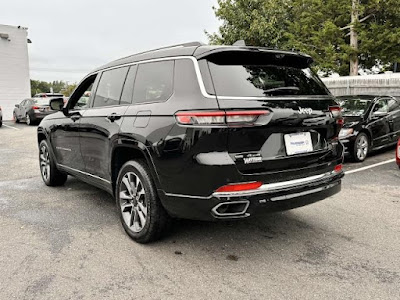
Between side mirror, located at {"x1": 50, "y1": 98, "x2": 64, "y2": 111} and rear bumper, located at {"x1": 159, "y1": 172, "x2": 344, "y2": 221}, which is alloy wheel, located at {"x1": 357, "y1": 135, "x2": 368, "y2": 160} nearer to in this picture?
rear bumper, located at {"x1": 159, "y1": 172, "x2": 344, "y2": 221}

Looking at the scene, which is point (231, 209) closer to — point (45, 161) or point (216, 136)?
point (216, 136)

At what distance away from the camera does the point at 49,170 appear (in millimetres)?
5641

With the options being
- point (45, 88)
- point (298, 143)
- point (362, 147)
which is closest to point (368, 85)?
point (362, 147)

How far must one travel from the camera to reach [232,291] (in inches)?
104

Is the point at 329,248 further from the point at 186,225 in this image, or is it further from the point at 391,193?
the point at 391,193

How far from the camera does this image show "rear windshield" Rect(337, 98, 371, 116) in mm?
8234

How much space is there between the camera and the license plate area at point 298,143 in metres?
3.02

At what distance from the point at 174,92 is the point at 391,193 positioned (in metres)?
3.84

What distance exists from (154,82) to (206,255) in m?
1.66

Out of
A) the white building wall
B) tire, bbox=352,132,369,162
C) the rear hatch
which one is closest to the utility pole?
tire, bbox=352,132,369,162

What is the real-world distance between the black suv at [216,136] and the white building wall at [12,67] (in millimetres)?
24244

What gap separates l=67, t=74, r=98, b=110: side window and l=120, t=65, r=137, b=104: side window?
92cm

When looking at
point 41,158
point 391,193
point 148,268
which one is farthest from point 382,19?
point 148,268

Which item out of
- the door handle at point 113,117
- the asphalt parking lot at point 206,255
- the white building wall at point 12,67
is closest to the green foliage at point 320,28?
the white building wall at point 12,67
